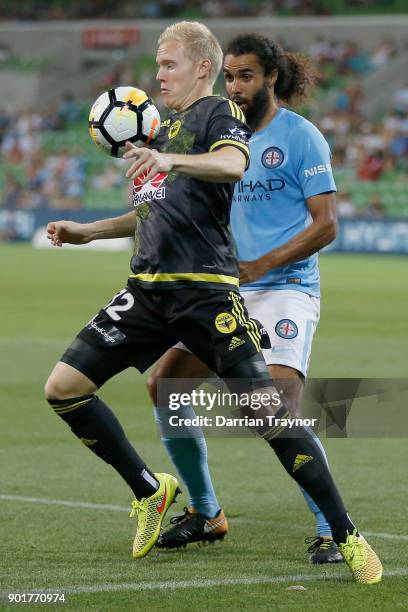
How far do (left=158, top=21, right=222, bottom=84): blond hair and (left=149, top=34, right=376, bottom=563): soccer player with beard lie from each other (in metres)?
0.78

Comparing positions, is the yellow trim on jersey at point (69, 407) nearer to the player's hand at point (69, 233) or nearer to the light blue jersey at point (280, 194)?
the player's hand at point (69, 233)

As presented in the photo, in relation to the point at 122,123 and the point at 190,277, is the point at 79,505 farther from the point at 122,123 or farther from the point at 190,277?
the point at 122,123

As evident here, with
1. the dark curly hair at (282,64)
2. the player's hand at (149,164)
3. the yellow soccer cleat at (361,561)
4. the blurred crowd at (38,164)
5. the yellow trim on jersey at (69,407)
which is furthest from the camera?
the blurred crowd at (38,164)

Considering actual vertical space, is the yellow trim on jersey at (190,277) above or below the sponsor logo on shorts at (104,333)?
above

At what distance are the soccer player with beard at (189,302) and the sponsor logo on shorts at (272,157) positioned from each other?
867mm

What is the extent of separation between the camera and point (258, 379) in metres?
5.45

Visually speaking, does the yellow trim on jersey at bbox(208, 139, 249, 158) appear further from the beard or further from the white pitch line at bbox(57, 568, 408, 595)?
the white pitch line at bbox(57, 568, 408, 595)

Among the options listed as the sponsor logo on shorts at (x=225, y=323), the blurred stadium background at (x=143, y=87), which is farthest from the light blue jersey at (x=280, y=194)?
the blurred stadium background at (x=143, y=87)

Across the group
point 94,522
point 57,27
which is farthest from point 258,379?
point 57,27

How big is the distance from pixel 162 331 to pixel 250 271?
669mm

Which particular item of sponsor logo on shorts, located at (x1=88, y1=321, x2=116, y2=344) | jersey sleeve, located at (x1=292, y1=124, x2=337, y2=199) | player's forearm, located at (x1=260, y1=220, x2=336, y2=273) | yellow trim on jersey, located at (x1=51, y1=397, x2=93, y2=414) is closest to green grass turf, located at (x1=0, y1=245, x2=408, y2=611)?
yellow trim on jersey, located at (x1=51, y1=397, x2=93, y2=414)

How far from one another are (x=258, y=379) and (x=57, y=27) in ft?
144

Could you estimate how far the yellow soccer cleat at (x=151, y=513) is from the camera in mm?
5891

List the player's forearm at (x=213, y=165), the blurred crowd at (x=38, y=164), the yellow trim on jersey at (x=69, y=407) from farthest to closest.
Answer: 1. the blurred crowd at (x=38, y=164)
2. the yellow trim on jersey at (x=69, y=407)
3. the player's forearm at (x=213, y=165)
